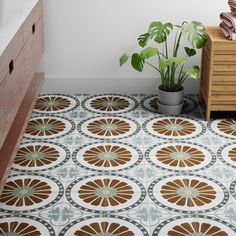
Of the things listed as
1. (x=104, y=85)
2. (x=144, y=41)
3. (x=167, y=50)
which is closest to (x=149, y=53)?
(x=144, y=41)

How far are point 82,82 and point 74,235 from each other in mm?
1613

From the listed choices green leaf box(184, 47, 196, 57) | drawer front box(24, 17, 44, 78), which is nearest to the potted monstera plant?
green leaf box(184, 47, 196, 57)

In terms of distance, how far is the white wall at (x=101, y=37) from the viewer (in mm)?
3574

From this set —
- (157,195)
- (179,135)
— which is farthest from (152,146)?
(157,195)

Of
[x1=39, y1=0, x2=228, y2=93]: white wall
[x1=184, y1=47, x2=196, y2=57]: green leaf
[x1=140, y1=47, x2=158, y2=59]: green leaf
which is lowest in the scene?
[x1=140, y1=47, x2=158, y2=59]: green leaf

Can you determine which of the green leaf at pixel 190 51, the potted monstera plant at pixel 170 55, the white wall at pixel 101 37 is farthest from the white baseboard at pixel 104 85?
the green leaf at pixel 190 51

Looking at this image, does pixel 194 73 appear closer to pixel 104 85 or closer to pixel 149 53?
pixel 149 53

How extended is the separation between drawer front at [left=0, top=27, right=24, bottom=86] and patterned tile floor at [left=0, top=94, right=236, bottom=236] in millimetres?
616

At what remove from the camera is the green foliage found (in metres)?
3.28

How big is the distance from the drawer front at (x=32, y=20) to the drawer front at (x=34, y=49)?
3cm

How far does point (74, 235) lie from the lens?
230cm

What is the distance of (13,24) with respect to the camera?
2.51 metres

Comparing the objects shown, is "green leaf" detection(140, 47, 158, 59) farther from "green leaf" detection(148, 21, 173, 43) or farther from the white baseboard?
the white baseboard

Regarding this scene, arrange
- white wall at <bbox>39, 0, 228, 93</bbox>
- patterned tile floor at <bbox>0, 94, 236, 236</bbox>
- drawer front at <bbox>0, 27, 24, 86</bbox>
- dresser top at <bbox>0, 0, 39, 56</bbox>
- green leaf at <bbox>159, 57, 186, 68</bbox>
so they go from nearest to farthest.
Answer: drawer front at <bbox>0, 27, 24, 86</bbox> → dresser top at <bbox>0, 0, 39, 56</bbox> → patterned tile floor at <bbox>0, 94, 236, 236</bbox> → green leaf at <bbox>159, 57, 186, 68</bbox> → white wall at <bbox>39, 0, 228, 93</bbox>
